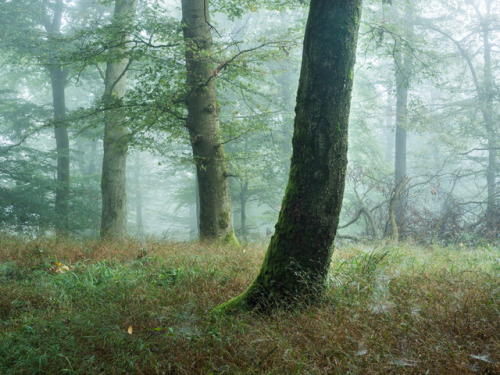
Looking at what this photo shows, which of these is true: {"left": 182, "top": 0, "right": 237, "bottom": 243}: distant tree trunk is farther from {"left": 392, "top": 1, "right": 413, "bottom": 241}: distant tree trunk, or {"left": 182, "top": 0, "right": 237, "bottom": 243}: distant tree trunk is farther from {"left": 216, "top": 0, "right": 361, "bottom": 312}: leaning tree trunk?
{"left": 216, "top": 0, "right": 361, "bottom": 312}: leaning tree trunk

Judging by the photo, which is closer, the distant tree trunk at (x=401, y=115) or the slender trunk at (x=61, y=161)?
the distant tree trunk at (x=401, y=115)

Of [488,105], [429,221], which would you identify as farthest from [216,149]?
[488,105]

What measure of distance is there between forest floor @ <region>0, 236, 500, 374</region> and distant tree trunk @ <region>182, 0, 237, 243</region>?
3394 millimetres

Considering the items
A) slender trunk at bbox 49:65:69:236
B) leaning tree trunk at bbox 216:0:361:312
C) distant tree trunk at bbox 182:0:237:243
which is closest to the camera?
leaning tree trunk at bbox 216:0:361:312

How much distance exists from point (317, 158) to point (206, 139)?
496 centimetres

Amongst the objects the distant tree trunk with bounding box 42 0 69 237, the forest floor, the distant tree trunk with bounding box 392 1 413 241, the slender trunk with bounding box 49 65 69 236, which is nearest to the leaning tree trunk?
the forest floor

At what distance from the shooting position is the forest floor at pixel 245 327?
8.36ft

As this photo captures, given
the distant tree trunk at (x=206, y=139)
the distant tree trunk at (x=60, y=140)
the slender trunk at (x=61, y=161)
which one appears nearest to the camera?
the distant tree trunk at (x=206, y=139)

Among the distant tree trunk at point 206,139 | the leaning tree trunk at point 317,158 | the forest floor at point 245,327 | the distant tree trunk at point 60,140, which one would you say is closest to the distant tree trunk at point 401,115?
the distant tree trunk at point 206,139

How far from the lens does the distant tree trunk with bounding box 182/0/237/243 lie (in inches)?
317

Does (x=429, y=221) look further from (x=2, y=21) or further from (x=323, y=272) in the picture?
(x=2, y=21)

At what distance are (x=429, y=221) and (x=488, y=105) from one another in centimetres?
628

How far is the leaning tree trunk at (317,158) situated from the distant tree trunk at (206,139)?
14.9 ft

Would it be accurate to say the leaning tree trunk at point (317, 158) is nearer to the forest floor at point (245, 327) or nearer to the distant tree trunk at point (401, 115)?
the forest floor at point (245, 327)
